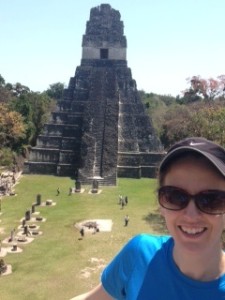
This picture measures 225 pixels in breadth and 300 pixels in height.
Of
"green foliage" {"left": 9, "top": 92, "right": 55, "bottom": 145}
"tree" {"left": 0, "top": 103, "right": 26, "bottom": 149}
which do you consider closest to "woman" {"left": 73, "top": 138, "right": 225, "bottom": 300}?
"tree" {"left": 0, "top": 103, "right": 26, "bottom": 149}

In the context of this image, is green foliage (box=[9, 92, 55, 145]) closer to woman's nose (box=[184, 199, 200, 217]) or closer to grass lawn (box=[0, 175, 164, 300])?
grass lawn (box=[0, 175, 164, 300])

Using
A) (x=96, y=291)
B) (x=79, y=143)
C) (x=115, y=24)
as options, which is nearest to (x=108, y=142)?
(x=79, y=143)

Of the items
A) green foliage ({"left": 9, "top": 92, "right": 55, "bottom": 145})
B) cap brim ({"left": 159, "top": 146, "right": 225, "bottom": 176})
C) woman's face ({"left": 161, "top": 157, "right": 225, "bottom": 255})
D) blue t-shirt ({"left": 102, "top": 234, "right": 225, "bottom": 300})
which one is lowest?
blue t-shirt ({"left": 102, "top": 234, "right": 225, "bottom": 300})

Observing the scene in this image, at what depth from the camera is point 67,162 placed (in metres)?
36.7

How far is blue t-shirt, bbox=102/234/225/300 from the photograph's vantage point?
90.5 inches

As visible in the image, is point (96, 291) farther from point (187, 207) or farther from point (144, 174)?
point (144, 174)

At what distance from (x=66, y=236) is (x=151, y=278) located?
61.0 feet

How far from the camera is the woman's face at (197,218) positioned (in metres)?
2.35

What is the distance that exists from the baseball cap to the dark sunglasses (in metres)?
0.14

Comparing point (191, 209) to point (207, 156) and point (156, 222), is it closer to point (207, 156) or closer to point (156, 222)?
point (207, 156)

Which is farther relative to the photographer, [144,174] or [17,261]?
[144,174]

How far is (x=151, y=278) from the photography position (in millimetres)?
2484

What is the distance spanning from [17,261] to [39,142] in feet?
70.9

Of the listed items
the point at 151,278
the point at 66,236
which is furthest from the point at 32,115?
the point at 151,278
